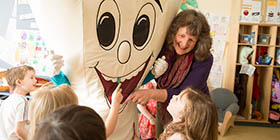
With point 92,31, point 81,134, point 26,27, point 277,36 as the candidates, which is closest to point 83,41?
point 92,31

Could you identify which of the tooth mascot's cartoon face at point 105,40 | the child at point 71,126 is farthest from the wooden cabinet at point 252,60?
the child at point 71,126

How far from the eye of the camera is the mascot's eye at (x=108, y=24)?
41.6 inches

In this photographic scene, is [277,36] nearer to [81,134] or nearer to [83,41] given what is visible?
[83,41]

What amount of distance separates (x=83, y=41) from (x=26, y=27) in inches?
114

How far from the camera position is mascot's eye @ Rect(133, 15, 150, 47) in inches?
46.3

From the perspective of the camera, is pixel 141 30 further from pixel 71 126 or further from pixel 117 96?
pixel 71 126

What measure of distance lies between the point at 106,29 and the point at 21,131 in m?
0.88

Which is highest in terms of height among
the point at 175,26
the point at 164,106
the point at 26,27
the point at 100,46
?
the point at 26,27

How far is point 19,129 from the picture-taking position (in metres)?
1.42

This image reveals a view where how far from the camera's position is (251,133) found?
11.2ft

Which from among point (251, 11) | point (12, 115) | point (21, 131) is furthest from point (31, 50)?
point (251, 11)

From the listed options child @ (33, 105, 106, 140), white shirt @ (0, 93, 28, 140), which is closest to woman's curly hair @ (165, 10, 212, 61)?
child @ (33, 105, 106, 140)

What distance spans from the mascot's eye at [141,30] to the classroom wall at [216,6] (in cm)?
274

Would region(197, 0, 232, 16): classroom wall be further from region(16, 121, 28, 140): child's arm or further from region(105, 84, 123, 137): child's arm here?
region(16, 121, 28, 140): child's arm
